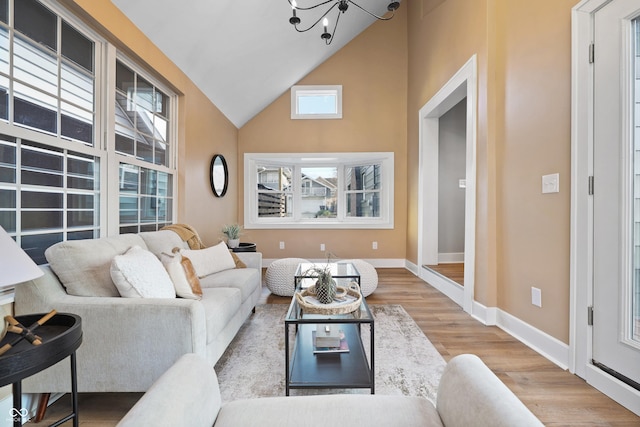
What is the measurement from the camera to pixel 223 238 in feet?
13.8

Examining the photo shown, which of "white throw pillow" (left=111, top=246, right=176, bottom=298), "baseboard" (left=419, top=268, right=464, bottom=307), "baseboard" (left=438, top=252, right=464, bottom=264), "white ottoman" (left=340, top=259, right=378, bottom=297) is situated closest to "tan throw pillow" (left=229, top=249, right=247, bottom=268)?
"white throw pillow" (left=111, top=246, right=176, bottom=298)

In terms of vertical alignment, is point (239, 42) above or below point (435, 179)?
above

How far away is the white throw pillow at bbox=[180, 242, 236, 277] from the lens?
2570 millimetres

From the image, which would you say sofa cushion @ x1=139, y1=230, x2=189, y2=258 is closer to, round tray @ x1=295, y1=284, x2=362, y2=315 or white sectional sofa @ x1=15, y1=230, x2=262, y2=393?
white sectional sofa @ x1=15, y1=230, x2=262, y2=393

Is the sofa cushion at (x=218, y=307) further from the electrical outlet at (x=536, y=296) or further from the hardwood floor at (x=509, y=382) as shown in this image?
the electrical outlet at (x=536, y=296)

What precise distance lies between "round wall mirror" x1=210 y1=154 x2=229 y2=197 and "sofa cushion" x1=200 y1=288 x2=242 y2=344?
2.20 metres

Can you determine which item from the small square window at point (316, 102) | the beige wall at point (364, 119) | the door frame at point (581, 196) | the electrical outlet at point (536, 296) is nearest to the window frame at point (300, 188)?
the beige wall at point (364, 119)

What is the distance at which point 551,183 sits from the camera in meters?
2.08

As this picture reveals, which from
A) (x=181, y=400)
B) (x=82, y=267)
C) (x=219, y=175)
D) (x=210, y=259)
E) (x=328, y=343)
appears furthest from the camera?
(x=219, y=175)

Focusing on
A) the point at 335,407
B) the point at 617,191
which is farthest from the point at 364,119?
the point at 335,407

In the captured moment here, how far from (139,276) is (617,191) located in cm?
268

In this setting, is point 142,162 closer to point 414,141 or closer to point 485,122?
point 485,122

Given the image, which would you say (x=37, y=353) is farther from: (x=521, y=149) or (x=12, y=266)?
(x=521, y=149)

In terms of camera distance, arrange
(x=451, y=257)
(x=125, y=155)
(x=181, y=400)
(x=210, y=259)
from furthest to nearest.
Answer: (x=451, y=257)
(x=210, y=259)
(x=125, y=155)
(x=181, y=400)
